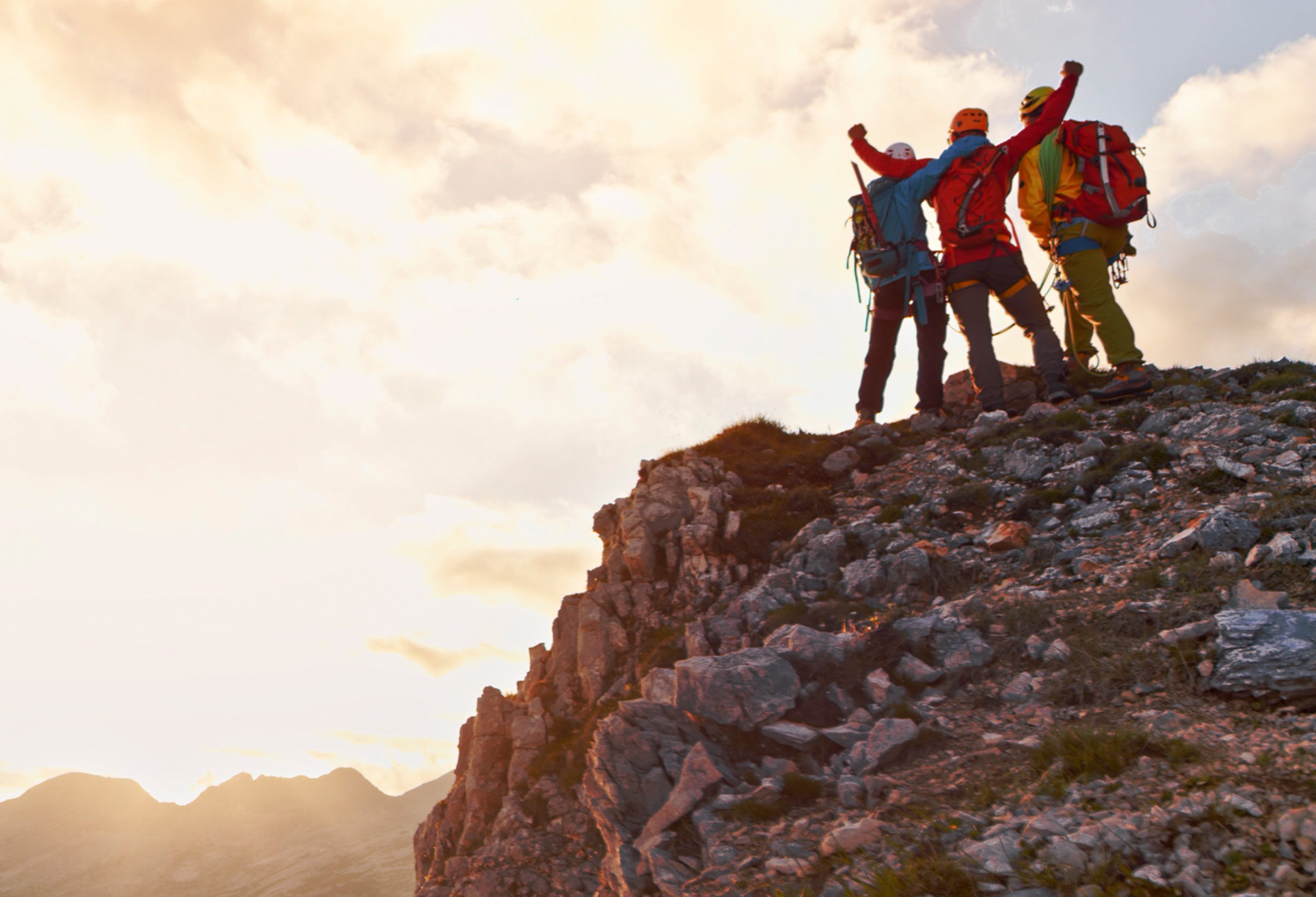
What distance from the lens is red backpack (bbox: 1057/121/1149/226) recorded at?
14.4m

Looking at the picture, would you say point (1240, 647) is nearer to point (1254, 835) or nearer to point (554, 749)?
point (1254, 835)

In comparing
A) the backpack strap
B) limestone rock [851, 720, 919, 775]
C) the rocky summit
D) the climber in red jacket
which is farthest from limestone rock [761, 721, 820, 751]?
the backpack strap

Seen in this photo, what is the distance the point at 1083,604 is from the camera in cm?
853

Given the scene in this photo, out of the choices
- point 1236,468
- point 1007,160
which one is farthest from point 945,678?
point 1007,160

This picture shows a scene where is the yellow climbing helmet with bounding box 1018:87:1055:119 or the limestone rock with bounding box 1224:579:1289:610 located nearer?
the limestone rock with bounding box 1224:579:1289:610

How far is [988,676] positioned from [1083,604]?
1.53 meters

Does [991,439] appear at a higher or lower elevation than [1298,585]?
higher

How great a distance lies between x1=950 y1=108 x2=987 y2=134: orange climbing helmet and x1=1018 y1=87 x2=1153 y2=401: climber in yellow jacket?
1018 mm

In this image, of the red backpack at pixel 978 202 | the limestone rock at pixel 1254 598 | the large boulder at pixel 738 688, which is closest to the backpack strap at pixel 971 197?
the red backpack at pixel 978 202

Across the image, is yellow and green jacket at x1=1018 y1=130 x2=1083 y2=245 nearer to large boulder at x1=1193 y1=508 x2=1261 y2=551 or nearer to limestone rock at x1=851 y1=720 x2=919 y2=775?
large boulder at x1=1193 y1=508 x2=1261 y2=551

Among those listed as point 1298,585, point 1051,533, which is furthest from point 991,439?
point 1298,585

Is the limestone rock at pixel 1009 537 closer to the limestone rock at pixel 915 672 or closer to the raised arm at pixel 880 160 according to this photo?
the limestone rock at pixel 915 672

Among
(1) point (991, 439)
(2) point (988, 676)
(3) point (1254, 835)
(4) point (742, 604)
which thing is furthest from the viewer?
(1) point (991, 439)

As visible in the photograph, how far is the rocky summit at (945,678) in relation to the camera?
16.8ft
